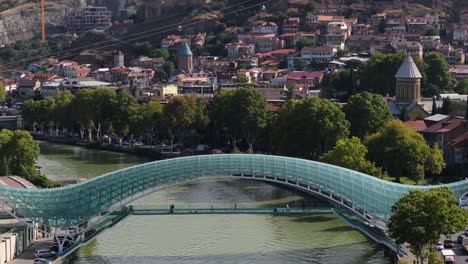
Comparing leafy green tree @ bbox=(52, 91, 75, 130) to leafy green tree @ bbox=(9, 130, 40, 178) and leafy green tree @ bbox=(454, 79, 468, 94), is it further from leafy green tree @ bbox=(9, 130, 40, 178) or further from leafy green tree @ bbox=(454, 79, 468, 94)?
leafy green tree @ bbox=(454, 79, 468, 94)

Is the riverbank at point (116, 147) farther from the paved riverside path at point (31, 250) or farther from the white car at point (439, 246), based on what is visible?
the white car at point (439, 246)

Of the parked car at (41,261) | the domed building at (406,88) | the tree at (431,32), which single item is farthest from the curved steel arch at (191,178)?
the tree at (431,32)

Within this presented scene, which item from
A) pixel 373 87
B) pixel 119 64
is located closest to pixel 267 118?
pixel 373 87

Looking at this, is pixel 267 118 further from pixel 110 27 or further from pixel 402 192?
pixel 110 27

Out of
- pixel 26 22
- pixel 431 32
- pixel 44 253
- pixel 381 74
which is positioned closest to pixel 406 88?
pixel 381 74

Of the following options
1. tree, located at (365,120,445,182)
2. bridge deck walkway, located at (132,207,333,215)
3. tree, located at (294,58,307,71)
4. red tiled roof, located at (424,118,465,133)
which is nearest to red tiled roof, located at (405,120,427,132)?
red tiled roof, located at (424,118,465,133)

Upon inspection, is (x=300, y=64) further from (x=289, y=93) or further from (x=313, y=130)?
(x=313, y=130)
